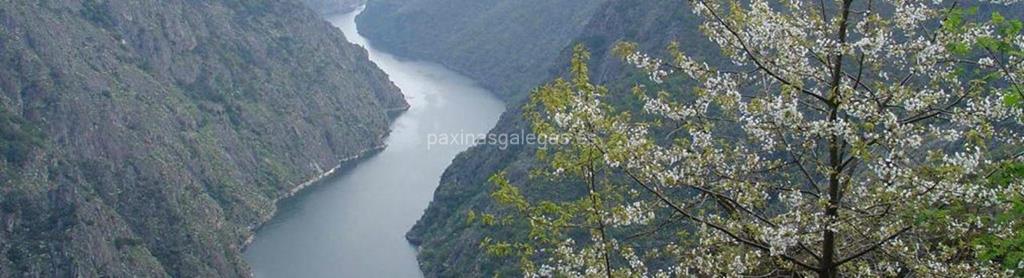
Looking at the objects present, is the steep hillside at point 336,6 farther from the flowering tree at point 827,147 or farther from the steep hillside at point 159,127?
the flowering tree at point 827,147

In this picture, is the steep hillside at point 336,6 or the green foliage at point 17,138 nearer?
the green foliage at point 17,138

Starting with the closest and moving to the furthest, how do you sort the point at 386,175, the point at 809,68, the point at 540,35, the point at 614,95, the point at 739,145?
the point at 809,68 → the point at 739,145 → the point at 614,95 → the point at 386,175 → the point at 540,35

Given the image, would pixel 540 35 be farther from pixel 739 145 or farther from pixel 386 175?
pixel 739 145

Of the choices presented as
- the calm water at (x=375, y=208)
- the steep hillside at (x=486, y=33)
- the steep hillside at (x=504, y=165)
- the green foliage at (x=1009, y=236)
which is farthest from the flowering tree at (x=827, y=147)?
the steep hillside at (x=486, y=33)

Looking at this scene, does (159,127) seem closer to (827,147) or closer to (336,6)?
(827,147)

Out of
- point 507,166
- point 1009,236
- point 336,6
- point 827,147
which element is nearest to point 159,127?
point 507,166

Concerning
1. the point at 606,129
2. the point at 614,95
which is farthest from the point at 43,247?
the point at 606,129

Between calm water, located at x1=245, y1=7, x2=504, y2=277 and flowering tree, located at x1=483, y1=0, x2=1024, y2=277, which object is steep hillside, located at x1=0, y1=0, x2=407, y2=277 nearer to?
calm water, located at x1=245, y1=7, x2=504, y2=277
